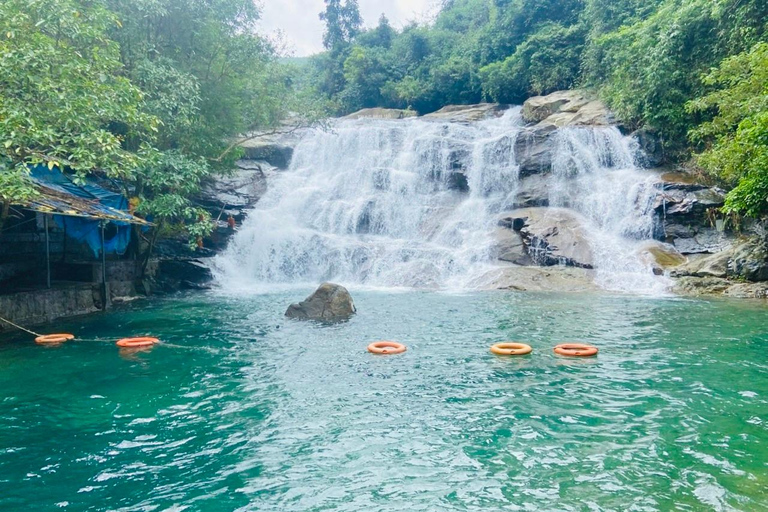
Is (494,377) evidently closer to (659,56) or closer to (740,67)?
(740,67)

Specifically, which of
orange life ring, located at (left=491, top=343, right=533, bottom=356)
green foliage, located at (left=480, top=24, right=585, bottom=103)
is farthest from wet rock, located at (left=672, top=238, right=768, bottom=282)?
green foliage, located at (left=480, top=24, right=585, bottom=103)

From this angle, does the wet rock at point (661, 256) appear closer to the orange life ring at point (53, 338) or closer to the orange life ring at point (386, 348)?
the orange life ring at point (386, 348)

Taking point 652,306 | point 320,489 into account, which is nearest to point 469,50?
point 652,306

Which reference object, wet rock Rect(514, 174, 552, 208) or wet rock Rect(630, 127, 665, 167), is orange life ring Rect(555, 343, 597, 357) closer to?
wet rock Rect(514, 174, 552, 208)

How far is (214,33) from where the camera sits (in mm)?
14875

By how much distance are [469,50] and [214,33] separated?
74.4 feet

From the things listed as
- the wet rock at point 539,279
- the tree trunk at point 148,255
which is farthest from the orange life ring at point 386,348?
the tree trunk at point 148,255

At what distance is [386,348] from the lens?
27.3ft

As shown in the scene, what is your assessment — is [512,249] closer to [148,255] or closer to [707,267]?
[707,267]

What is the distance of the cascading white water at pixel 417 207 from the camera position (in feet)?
56.1

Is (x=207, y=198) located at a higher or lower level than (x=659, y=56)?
lower

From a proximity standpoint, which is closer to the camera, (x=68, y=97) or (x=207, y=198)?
(x=68, y=97)

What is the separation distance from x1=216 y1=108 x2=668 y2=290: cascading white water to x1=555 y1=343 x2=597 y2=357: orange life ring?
7.43 metres

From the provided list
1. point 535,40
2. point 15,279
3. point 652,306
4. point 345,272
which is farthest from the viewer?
point 535,40
